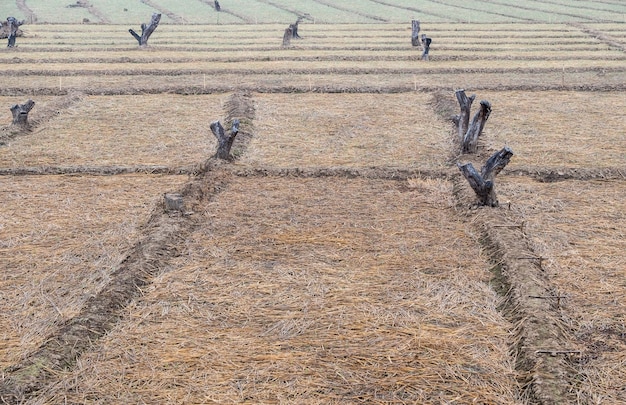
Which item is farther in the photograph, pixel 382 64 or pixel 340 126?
pixel 382 64

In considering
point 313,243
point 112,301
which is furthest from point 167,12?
point 112,301

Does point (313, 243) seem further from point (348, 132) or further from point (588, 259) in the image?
point (348, 132)

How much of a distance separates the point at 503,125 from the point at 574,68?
274 inches

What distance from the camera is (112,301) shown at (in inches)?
201

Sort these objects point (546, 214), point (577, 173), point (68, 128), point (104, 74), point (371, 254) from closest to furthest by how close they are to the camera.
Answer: point (371, 254) < point (546, 214) < point (577, 173) < point (68, 128) < point (104, 74)

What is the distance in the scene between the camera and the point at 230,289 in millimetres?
5359

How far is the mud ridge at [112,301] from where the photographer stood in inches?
165

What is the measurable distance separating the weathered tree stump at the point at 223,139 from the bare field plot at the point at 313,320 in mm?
1886

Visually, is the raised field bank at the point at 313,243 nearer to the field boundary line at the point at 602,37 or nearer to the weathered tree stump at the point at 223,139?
the weathered tree stump at the point at 223,139

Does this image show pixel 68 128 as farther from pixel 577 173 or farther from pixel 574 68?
pixel 574 68

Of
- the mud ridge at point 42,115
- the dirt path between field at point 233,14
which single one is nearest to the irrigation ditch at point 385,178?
the mud ridge at point 42,115

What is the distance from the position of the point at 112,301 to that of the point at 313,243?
6.33ft

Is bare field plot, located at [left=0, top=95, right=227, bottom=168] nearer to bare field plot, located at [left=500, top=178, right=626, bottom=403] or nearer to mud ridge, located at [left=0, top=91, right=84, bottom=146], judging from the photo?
mud ridge, located at [left=0, top=91, right=84, bottom=146]

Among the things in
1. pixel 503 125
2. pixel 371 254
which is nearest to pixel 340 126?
pixel 503 125
